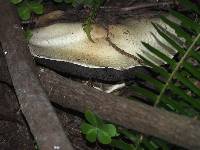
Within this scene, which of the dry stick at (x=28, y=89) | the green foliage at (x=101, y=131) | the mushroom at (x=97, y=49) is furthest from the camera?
the mushroom at (x=97, y=49)

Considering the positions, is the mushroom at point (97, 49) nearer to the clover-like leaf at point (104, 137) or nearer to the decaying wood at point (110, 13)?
the decaying wood at point (110, 13)

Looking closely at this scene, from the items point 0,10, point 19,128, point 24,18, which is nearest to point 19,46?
point 0,10

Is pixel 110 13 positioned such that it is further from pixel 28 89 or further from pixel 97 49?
pixel 28 89

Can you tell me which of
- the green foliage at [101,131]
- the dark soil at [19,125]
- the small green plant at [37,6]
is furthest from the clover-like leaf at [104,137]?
the small green plant at [37,6]

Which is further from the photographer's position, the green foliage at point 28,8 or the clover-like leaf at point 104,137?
the green foliage at point 28,8

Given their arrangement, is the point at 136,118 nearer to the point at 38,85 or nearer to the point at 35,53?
the point at 38,85

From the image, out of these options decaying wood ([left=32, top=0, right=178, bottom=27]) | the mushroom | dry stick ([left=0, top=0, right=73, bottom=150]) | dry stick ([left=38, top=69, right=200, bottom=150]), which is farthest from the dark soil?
dry stick ([left=38, top=69, right=200, bottom=150])
